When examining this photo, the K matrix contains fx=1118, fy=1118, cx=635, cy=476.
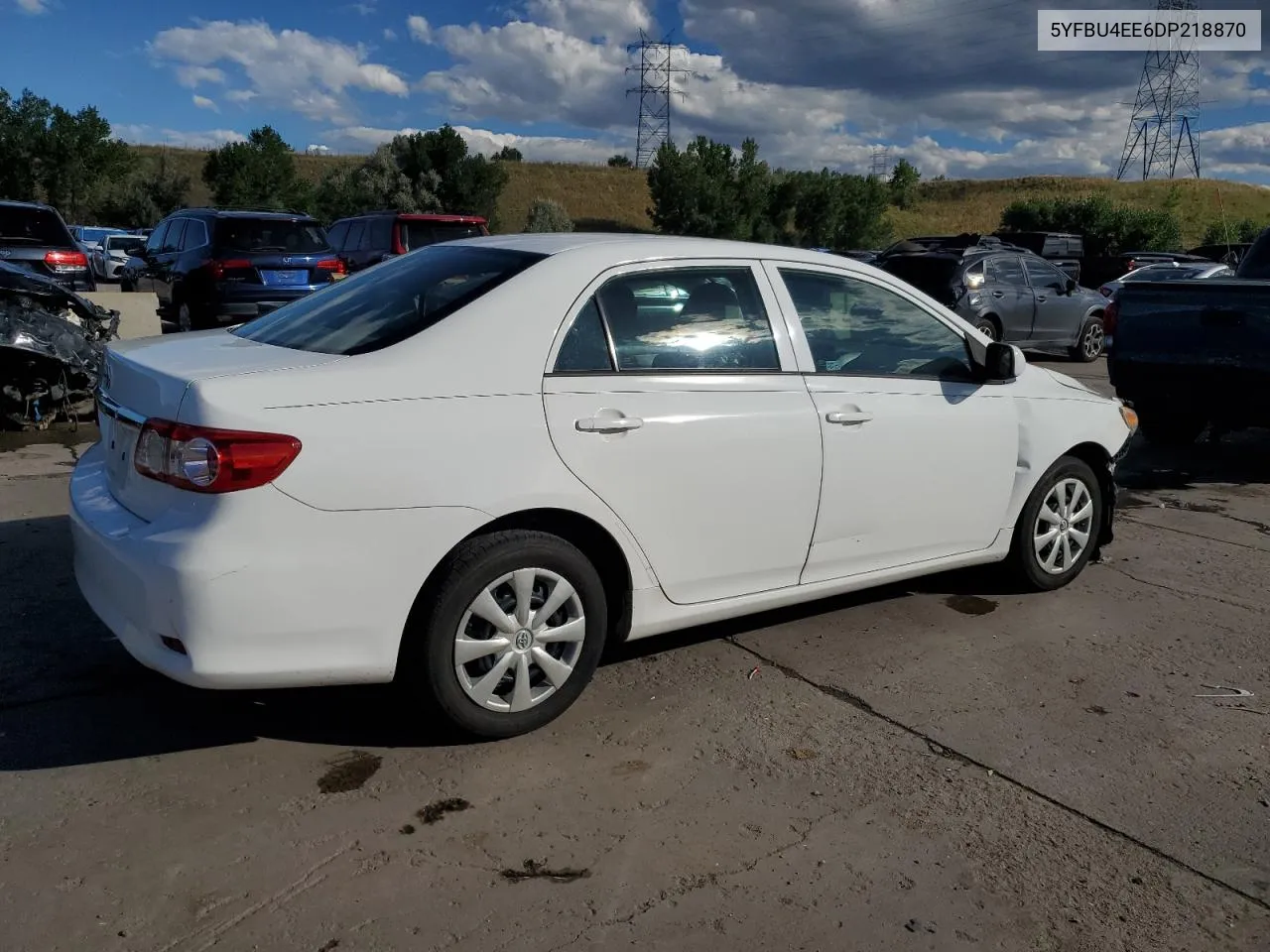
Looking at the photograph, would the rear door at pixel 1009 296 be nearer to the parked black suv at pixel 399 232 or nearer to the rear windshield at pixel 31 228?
the parked black suv at pixel 399 232

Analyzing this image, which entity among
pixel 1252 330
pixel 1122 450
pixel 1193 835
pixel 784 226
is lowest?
pixel 1193 835

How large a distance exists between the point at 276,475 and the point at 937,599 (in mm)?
3382

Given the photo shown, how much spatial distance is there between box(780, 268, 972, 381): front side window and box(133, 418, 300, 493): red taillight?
214 cm

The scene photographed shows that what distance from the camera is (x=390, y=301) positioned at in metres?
4.03

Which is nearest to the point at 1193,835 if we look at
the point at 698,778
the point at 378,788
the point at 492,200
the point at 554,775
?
the point at 698,778

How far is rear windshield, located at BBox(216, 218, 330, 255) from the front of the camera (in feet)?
43.1

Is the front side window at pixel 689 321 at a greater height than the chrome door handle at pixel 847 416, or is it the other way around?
the front side window at pixel 689 321

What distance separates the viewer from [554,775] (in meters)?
3.54

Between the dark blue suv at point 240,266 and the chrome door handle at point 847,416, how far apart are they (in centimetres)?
970

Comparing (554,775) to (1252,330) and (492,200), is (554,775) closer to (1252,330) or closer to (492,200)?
(1252,330)

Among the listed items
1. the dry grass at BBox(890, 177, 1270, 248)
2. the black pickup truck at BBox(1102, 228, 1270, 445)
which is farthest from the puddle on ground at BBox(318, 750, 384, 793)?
the dry grass at BBox(890, 177, 1270, 248)

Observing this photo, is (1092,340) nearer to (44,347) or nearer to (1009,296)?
(1009,296)

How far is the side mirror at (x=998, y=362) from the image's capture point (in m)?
4.85

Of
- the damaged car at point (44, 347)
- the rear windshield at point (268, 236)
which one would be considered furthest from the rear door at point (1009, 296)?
the damaged car at point (44, 347)
